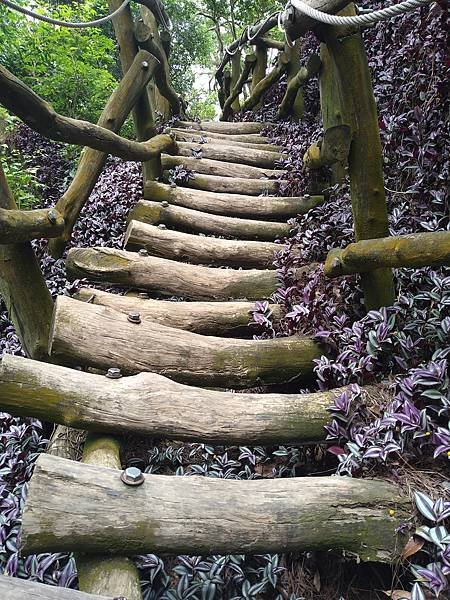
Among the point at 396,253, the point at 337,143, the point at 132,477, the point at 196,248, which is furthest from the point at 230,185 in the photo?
the point at 132,477

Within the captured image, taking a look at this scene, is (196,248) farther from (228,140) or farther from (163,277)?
(228,140)

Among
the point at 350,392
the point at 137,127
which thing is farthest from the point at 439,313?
the point at 137,127

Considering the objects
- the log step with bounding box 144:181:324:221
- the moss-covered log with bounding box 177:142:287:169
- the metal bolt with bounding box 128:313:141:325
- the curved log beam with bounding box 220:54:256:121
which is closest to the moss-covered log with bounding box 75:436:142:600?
the metal bolt with bounding box 128:313:141:325

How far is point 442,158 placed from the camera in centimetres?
226

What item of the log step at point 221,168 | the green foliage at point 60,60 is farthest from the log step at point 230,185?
the green foliage at point 60,60

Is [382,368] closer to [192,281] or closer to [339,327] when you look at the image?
[339,327]

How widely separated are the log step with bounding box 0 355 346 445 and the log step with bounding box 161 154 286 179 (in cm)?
315

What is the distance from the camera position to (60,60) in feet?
18.3

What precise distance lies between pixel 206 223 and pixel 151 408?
6.96 ft

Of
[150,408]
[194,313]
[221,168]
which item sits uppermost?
[221,168]

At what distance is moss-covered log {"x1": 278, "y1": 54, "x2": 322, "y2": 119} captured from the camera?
4.03 meters

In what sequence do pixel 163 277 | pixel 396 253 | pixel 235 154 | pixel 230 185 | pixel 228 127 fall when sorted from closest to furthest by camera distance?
1. pixel 396 253
2. pixel 163 277
3. pixel 230 185
4. pixel 235 154
5. pixel 228 127

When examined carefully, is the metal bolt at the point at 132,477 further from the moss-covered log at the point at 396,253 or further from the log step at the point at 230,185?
the log step at the point at 230,185

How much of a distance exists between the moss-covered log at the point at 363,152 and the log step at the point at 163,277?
0.72 meters
